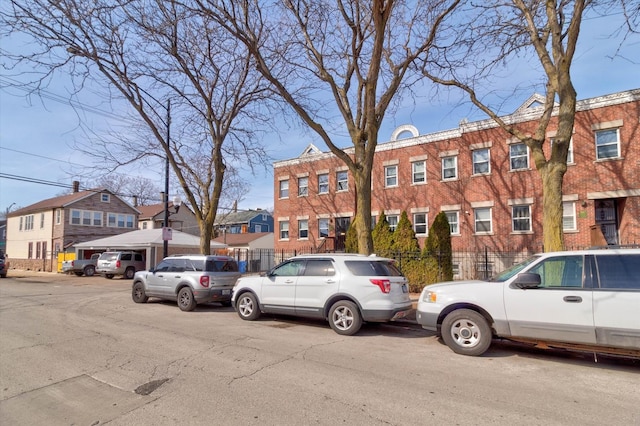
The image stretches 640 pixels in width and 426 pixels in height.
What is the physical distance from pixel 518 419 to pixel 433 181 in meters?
19.7

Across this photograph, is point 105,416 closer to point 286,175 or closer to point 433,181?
point 433,181

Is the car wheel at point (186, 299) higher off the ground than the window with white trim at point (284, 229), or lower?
lower

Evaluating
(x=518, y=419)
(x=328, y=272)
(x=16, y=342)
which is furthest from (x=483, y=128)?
(x=16, y=342)

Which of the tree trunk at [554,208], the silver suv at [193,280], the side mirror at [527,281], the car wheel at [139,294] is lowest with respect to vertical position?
the car wheel at [139,294]

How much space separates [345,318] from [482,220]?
15455mm

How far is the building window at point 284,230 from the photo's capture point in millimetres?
29125

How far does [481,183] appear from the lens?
21.1 meters

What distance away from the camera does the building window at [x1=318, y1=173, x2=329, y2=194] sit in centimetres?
2719

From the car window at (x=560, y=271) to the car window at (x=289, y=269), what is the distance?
16.0 ft

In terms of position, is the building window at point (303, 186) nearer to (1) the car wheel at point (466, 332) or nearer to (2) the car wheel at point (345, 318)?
(2) the car wheel at point (345, 318)

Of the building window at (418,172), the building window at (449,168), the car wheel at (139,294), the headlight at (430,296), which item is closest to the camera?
the headlight at (430,296)

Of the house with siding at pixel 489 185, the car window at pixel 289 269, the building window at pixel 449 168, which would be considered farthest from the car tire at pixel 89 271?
the building window at pixel 449 168

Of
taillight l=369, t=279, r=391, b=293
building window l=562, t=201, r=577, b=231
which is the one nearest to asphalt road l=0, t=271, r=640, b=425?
taillight l=369, t=279, r=391, b=293

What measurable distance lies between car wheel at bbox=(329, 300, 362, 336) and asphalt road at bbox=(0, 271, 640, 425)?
22 cm
